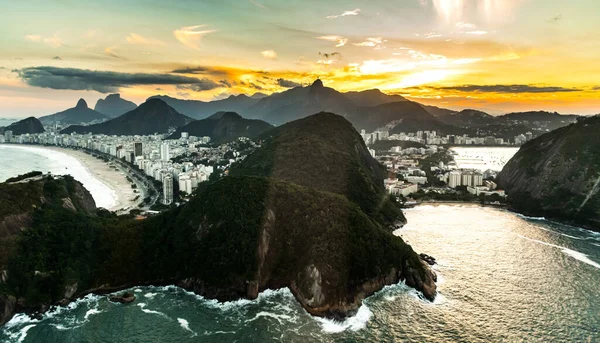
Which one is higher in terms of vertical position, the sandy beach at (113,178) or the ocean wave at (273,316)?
the sandy beach at (113,178)

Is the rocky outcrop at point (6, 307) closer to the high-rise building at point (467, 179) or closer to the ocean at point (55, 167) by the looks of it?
the ocean at point (55, 167)

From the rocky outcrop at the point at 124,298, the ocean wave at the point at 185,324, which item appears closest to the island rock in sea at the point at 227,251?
the rocky outcrop at the point at 124,298

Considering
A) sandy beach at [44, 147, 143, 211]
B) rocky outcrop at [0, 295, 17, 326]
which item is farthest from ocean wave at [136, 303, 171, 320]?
sandy beach at [44, 147, 143, 211]

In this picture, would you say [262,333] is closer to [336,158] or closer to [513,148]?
[336,158]

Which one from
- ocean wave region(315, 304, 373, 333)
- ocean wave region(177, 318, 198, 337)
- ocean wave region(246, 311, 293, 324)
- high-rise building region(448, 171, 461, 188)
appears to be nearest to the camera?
ocean wave region(177, 318, 198, 337)

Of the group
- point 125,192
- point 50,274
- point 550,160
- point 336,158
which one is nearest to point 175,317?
point 50,274

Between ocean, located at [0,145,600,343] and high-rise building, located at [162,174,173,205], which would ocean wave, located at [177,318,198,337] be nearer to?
ocean, located at [0,145,600,343]
